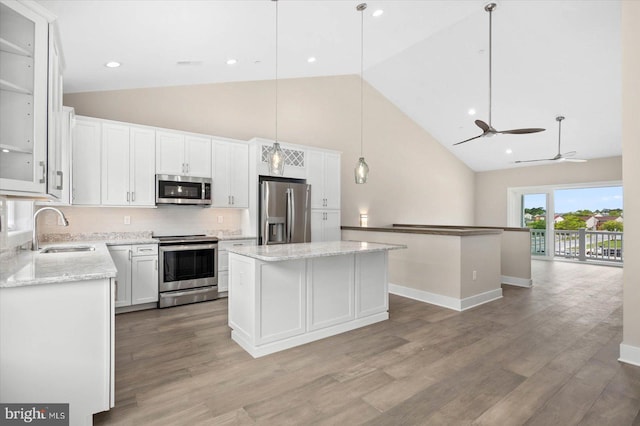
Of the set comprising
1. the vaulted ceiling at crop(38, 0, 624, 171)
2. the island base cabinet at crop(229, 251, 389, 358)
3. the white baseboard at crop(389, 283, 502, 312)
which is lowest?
the white baseboard at crop(389, 283, 502, 312)

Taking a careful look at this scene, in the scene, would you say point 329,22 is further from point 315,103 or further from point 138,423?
point 138,423

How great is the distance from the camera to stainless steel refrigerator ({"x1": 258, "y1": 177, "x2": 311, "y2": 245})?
4957 mm

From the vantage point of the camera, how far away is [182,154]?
178 inches

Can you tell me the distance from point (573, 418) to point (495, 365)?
68cm

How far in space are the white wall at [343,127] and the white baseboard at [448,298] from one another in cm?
220

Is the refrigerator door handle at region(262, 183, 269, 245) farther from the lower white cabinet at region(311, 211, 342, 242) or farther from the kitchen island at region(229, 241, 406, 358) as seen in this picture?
the kitchen island at region(229, 241, 406, 358)

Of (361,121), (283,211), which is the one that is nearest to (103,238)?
(283,211)

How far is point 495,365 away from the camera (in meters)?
2.63

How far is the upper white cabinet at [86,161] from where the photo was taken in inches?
151


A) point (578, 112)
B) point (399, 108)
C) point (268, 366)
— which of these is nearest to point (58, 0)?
point (268, 366)

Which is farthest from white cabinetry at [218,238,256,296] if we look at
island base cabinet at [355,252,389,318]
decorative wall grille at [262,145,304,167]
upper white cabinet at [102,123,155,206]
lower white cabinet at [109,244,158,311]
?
island base cabinet at [355,252,389,318]

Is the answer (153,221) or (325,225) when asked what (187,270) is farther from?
(325,225)

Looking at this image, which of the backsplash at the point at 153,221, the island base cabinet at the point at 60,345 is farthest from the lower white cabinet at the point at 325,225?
the island base cabinet at the point at 60,345

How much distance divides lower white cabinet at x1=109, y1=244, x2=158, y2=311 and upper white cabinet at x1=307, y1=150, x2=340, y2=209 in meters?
2.57
